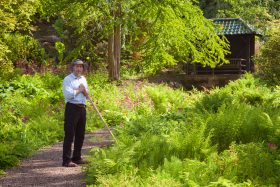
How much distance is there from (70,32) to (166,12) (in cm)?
1289

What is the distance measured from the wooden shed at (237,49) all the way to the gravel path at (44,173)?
1928 cm

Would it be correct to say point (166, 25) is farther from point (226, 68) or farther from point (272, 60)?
point (226, 68)

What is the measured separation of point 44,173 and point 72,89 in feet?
5.14

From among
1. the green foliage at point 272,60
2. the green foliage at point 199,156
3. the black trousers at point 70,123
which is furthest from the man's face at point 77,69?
the green foliage at point 272,60

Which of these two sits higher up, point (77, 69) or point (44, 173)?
point (77, 69)

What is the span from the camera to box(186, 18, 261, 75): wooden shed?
27688 mm

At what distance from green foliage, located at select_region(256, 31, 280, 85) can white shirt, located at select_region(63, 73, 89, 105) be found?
1046 cm

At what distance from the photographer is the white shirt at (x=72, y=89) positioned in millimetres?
7754

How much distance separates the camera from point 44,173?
7.68 metres

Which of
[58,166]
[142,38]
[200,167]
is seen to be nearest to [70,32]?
[142,38]

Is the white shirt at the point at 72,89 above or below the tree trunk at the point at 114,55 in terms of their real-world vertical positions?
below

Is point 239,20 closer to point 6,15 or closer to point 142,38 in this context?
point 142,38

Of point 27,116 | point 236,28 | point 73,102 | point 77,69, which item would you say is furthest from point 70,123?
point 236,28

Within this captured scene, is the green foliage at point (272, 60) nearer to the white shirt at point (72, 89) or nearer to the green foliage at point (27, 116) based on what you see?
the green foliage at point (27, 116)
